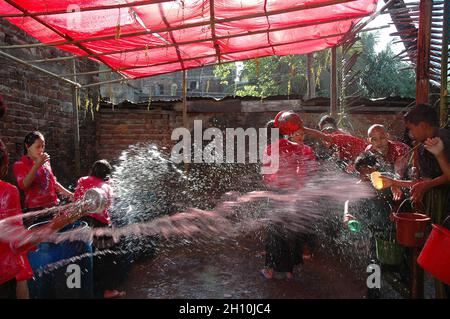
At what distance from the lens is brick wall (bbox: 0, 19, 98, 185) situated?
497cm

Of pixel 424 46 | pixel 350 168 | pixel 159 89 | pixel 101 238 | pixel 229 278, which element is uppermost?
pixel 159 89

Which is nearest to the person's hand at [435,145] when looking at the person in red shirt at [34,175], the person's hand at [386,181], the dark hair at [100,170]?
the person's hand at [386,181]

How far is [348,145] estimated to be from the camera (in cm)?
484

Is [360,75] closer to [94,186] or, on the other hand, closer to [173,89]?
[94,186]

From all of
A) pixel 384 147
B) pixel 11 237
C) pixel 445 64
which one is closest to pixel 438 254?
pixel 445 64

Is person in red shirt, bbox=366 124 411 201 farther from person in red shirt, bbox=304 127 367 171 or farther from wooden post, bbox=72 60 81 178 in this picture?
wooden post, bbox=72 60 81 178

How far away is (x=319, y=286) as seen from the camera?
3.86 m

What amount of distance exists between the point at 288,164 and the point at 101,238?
8.20 ft

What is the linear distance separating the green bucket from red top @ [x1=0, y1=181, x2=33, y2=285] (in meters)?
3.23

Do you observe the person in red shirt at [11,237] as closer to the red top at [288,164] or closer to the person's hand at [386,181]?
the red top at [288,164]

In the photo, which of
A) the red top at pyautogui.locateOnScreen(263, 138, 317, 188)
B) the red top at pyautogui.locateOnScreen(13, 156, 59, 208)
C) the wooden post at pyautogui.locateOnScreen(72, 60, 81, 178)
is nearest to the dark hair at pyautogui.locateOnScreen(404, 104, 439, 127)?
the red top at pyautogui.locateOnScreen(263, 138, 317, 188)

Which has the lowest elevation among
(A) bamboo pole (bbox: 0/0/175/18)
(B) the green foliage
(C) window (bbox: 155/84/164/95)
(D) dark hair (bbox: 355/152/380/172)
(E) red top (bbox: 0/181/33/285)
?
(E) red top (bbox: 0/181/33/285)

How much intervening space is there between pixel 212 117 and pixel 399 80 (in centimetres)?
1793
